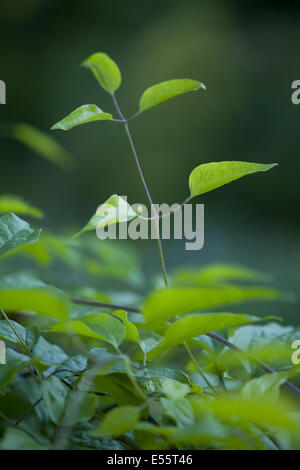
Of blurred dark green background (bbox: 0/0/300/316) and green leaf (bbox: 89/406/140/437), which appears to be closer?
green leaf (bbox: 89/406/140/437)

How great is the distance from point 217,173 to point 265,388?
147 mm

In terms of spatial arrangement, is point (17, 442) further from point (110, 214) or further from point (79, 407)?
point (110, 214)

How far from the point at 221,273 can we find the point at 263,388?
41 cm

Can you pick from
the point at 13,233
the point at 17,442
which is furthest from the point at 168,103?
the point at 17,442

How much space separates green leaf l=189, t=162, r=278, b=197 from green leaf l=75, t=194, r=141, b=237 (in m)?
0.06

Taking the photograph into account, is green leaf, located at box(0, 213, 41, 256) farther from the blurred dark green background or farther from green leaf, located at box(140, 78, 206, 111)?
the blurred dark green background

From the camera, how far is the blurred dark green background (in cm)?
247

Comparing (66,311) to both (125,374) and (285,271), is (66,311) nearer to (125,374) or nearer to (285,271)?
(125,374)

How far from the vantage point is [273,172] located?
2.49 metres

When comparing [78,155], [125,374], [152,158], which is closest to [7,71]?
[78,155]

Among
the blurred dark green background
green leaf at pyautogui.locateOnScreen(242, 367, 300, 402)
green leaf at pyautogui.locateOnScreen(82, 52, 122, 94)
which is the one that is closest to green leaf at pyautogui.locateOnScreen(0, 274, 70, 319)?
green leaf at pyautogui.locateOnScreen(242, 367, 300, 402)

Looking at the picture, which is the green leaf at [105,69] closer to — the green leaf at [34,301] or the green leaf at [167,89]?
the green leaf at [167,89]

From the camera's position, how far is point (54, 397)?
227 mm

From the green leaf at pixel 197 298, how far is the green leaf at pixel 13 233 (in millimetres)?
104
